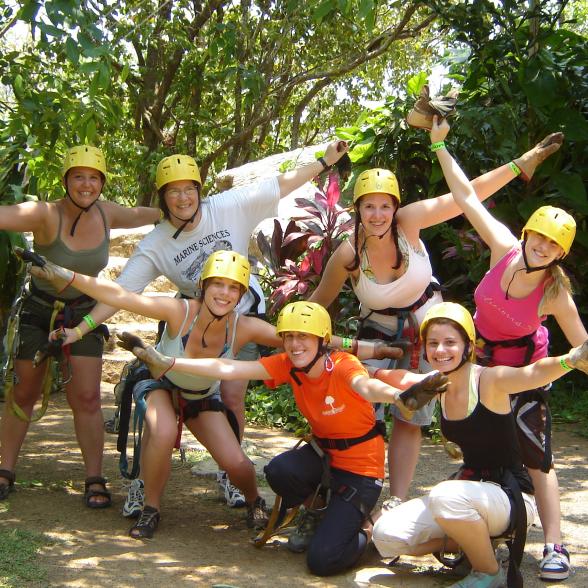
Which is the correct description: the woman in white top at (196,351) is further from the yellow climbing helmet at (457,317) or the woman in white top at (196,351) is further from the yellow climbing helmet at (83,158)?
the yellow climbing helmet at (83,158)

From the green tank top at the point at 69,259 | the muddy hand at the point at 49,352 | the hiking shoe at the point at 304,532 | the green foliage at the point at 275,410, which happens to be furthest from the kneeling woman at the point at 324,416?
the green foliage at the point at 275,410

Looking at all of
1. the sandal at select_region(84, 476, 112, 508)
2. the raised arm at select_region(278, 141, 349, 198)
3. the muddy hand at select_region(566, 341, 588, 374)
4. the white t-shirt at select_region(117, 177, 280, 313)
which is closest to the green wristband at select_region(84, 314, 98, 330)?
the white t-shirt at select_region(117, 177, 280, 313)

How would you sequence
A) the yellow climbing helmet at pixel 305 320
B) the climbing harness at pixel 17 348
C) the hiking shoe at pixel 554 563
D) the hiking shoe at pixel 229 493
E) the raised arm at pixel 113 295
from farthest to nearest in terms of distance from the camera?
the hiking shoe at pixel 229 493
the climbing harness at pixel 17 348
the raised arm at pixel 113 295
the yellow climbing helmet at pixel 305 320
the hiking shoe at pixel 554 563

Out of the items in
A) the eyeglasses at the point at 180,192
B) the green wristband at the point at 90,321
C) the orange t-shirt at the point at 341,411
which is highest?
the eyeglasses at the point at 180,192

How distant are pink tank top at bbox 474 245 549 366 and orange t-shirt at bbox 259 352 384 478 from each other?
654 millimetres

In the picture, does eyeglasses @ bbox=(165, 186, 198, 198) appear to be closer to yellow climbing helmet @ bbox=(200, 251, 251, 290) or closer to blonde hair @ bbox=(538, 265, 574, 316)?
yellow climbing helmet @ bbox=(200, 251, 251, 290)

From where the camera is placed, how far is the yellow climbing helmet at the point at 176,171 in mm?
4602

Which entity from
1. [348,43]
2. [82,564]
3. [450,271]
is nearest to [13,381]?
[82,564]

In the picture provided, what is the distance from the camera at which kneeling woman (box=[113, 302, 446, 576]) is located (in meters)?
4.04

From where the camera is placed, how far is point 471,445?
3797 millimetres

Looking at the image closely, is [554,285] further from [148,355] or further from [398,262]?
[148,355]

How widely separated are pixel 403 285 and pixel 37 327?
2.11 meters

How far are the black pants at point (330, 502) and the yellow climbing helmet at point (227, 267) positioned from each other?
94cm

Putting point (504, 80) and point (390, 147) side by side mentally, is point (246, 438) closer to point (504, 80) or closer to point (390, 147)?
point (390, 147)
